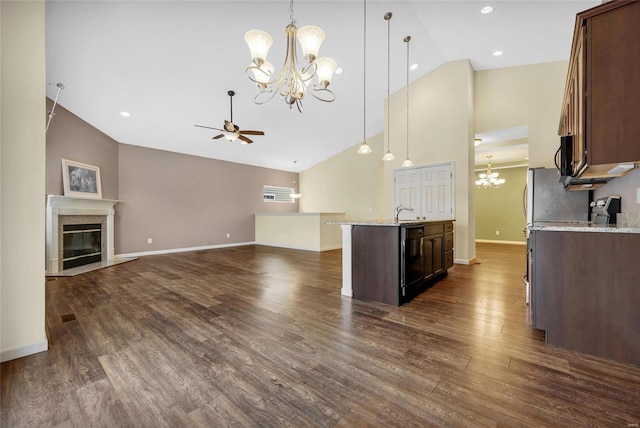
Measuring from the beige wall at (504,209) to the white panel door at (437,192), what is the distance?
14.5 feet

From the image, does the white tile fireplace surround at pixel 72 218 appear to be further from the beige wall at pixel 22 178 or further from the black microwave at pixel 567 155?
the black microwave at pixel 567 155

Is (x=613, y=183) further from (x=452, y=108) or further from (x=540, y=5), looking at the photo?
(x=452, y=108)

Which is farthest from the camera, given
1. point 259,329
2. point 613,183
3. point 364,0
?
point 364,0

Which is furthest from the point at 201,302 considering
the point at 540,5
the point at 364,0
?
Result: the point at 540,5

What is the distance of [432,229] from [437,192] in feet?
7.27

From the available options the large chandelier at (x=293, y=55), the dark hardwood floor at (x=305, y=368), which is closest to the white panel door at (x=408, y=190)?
the dark hardwood floor at (x=305, y=368)

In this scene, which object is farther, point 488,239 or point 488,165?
point 488,239

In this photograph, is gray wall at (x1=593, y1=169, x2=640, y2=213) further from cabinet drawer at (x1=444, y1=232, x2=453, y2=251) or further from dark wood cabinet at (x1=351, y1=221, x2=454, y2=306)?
Answer: cabinet drawer at (x1=444, y1=232, x2=453, y2=251)

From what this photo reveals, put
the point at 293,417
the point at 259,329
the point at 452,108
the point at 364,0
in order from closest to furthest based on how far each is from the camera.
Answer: the point at 293,417, the point at 259,329, the point at 364,0, the point at 452,108

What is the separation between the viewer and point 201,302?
297 cm

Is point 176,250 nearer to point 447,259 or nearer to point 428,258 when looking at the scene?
point 428,258

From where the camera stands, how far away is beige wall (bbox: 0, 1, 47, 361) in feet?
5.81

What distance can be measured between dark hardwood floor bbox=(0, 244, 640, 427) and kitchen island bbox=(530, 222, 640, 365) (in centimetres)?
14

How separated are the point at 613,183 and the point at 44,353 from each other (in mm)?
5185
